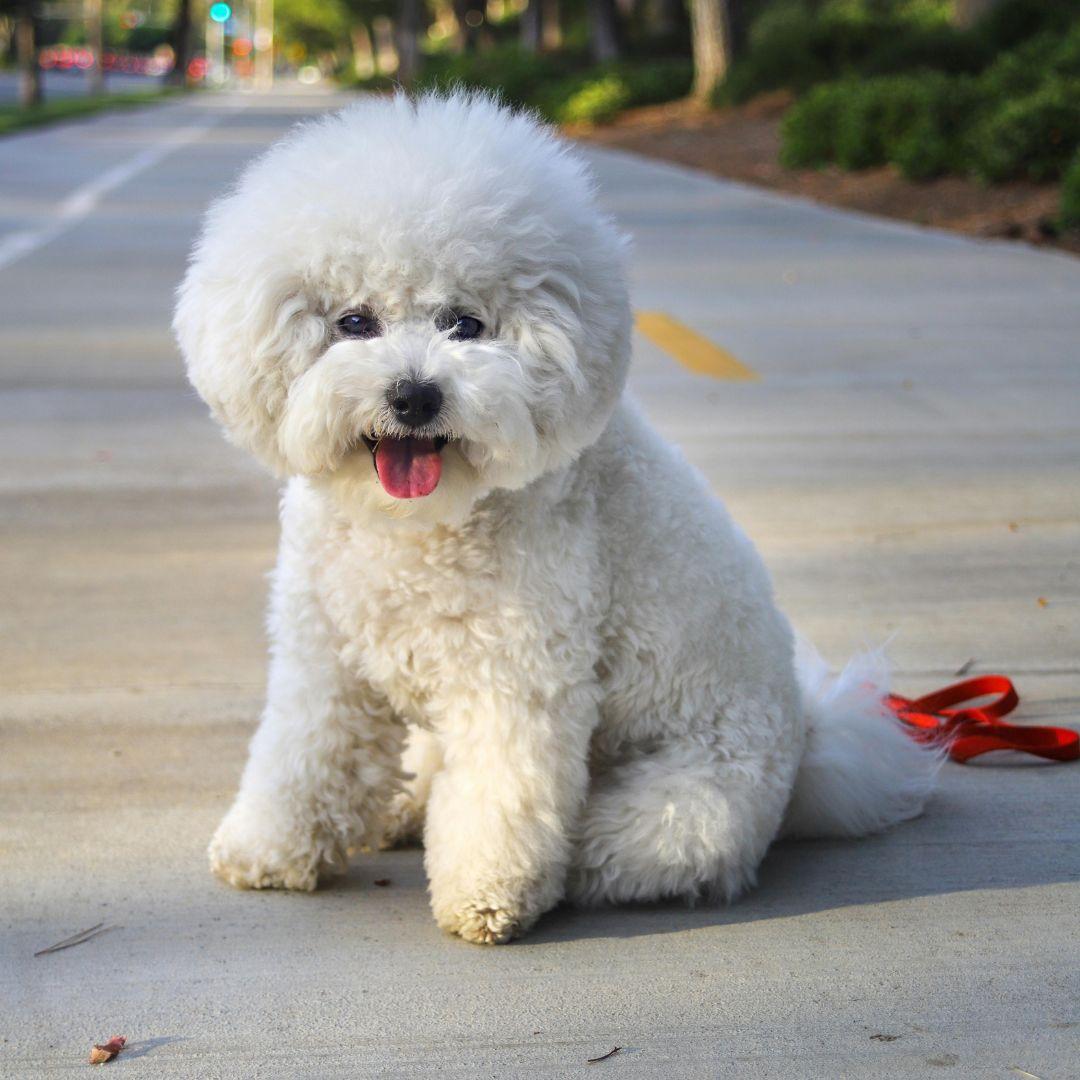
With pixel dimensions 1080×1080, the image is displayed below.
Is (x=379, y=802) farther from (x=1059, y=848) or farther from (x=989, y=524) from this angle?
(x=989, y=524)

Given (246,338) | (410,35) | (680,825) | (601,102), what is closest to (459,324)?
(246,338)

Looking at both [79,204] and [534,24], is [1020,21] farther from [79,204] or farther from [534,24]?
[534,24]

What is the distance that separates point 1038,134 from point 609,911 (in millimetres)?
12299

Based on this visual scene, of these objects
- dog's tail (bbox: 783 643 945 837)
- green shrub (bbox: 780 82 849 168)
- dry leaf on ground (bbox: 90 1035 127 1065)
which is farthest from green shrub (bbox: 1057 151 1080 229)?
dry leaf on ground (bbox: 90 1035 127 1065)

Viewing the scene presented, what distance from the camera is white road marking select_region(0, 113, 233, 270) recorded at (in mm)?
12914

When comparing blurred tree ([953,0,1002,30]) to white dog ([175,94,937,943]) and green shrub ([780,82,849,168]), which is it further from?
white dog ([175,94,937,943])

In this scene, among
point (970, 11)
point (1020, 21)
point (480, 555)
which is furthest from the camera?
point (970, 11)

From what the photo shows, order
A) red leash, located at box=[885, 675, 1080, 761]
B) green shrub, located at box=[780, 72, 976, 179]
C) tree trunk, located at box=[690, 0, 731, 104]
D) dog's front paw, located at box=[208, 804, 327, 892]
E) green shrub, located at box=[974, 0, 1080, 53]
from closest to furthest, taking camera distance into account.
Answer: dog's front paw, located at box=[208, 804, 327, 892]
red leash, located at box=[885, 675, 1080, 761]
green shrub, located at box=[780, 72, 976, 179]
green shrub, located at box=[974, 0, 1080, 53]
tree trunk, located at box=[690, 0, 731, 104]

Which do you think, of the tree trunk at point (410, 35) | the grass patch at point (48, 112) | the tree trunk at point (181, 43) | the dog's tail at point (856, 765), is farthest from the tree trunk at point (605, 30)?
the tree trunk at point (181, 43)

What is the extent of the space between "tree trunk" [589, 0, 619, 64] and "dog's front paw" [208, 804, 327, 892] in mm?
34857

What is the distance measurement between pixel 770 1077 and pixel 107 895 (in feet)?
4.59

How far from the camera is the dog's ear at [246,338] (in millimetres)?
2656

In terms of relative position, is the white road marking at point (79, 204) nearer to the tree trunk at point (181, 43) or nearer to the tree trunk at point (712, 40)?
the tree trunk at point (712, 40)

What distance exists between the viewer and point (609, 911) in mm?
3098
